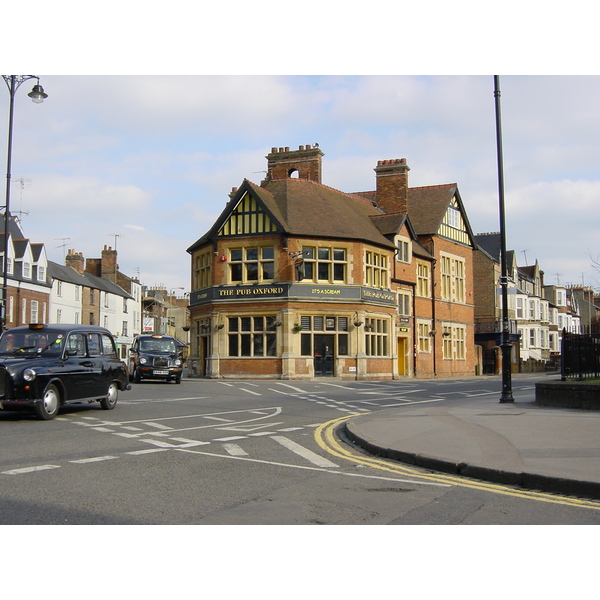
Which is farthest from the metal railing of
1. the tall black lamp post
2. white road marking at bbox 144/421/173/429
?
white road marking at bbox 144/421/173/429

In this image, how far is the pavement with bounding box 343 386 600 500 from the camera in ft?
24.0

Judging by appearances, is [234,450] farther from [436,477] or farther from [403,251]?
[403,251]

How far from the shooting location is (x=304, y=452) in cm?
958

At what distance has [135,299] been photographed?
7194 cm

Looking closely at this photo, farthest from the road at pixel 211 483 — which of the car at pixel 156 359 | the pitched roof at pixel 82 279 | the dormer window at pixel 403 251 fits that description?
the pitched roof at pixel 82 279

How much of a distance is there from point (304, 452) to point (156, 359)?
19212 millimetres

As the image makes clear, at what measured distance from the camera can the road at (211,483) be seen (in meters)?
5.82

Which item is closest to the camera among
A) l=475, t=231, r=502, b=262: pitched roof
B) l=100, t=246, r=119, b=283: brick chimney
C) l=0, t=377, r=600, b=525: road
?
l=0, t=377, r=600, b=525: road

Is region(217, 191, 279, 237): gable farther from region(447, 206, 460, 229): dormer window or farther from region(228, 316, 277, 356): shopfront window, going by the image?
region(447, 206, 460, 229): dormer window

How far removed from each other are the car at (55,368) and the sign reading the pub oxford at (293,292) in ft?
61.7

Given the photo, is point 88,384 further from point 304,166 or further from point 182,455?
point 304,166

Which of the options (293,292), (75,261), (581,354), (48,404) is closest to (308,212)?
(293,292)

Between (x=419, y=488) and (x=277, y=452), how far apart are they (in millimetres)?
2845
